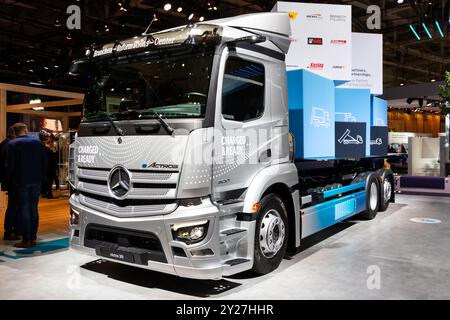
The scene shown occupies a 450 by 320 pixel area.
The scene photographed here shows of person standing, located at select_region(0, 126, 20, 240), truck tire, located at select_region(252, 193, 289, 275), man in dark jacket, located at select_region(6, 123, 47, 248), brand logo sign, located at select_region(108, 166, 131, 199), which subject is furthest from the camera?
person standing, located at select_region(0, 126, 20, 240)

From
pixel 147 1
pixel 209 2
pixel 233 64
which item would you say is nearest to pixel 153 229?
pixel 233 64

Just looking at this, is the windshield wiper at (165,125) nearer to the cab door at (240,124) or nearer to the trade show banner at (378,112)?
the cab door at (240,124)

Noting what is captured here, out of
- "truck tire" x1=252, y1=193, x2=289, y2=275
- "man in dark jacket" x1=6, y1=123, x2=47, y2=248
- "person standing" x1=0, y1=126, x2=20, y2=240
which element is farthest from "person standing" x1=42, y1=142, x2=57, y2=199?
"truck tire" x1=252, y1=193, x2=289, y2=275

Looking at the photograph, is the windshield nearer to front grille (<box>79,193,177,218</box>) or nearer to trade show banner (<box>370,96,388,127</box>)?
front grille (<box>79,193,177,218</box>)

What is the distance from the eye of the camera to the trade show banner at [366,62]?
24.7 feet

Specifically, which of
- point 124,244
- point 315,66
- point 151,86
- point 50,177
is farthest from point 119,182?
point 50,177

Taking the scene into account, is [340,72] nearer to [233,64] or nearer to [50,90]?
[233,64]

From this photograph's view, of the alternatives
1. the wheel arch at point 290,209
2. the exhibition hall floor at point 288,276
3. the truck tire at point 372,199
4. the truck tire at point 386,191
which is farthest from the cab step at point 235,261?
the truck tire at point 386,191

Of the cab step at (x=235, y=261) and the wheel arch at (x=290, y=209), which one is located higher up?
→ the wheel arch at (x=290, y=209)

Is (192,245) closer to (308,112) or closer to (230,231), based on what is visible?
(230,231)

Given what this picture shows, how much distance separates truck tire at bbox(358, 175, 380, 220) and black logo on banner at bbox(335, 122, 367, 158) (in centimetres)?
116

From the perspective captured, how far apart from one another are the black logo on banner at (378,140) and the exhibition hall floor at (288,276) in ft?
6.77

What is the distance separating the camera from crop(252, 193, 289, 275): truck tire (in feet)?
13.3

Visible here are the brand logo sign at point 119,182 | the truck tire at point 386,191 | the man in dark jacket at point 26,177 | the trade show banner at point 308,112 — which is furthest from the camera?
the truck tire at point 386,191
